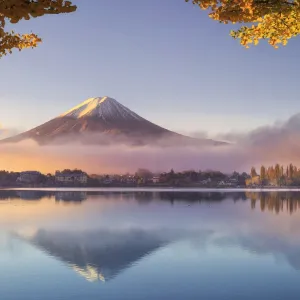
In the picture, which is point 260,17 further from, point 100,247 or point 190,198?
point 190,198

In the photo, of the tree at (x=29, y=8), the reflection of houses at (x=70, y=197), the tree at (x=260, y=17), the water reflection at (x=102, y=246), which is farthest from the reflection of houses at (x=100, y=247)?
the reflection of houses at (x=70, y=197)

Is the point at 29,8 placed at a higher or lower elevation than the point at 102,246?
higher

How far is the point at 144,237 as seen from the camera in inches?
1023

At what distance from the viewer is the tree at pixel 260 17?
5500 millimetres

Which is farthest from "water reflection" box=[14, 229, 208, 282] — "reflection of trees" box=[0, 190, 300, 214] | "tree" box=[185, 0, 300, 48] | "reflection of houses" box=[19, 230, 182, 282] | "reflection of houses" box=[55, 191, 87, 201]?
"reflection of houses" box=[55, 191, 87, 201]

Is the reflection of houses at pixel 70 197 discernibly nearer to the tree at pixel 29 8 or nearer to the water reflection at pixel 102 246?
the water reflection at pixel 102 246

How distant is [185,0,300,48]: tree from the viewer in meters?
5.50

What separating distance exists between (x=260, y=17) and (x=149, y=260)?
48.4 feet

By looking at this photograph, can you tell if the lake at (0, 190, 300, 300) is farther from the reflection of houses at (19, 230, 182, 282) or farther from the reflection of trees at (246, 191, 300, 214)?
the reflection of trees at (246, 191, 300, 214)

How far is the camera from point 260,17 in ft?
19.7

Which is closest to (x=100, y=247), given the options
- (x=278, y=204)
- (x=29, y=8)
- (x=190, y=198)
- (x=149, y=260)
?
(x=149, y=260)

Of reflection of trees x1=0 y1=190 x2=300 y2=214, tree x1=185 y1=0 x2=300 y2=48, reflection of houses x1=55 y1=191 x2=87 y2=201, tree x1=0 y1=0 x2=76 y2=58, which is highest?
tree x1=185 y1=0 x2=300 y2=48

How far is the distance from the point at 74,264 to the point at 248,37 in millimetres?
14426

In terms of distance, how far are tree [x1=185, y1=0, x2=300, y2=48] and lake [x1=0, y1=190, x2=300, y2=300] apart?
8.58m
